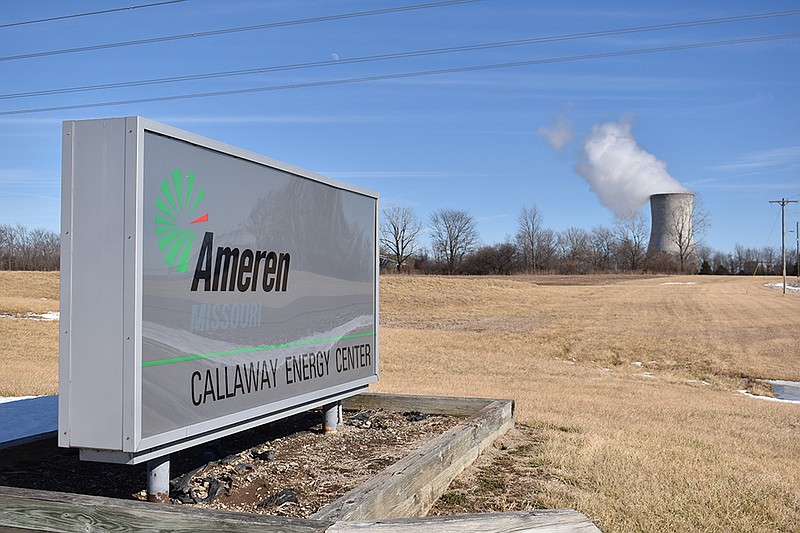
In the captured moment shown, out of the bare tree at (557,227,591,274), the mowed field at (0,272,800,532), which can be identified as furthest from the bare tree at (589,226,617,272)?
the mowed field at (0,272,800,532)

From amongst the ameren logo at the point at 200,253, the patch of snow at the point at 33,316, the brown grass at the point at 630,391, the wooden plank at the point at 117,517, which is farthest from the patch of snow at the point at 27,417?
the patch of snow at the point at 33,316

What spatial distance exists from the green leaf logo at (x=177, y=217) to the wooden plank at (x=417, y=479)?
1620 mm

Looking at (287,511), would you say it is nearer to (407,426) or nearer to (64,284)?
(64,284)

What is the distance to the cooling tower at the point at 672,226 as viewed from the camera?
82.1m

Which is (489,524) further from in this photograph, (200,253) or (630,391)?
(630,391)

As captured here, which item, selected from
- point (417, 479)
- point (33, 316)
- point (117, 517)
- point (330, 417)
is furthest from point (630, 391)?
point (33, 316)

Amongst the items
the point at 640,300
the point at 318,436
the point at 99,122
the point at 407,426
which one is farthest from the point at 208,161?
the point at 640,300

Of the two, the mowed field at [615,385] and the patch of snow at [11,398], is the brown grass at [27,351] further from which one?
the patch of snow at [11,398]

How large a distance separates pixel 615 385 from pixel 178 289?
1162 cm

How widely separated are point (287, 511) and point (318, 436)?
212cm

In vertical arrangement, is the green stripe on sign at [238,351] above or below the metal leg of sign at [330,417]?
above

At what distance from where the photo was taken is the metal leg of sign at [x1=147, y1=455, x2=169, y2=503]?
14.5ft

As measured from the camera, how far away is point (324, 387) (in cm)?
620

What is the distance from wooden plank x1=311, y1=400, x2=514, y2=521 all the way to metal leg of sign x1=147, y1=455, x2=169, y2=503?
107 centimetres
